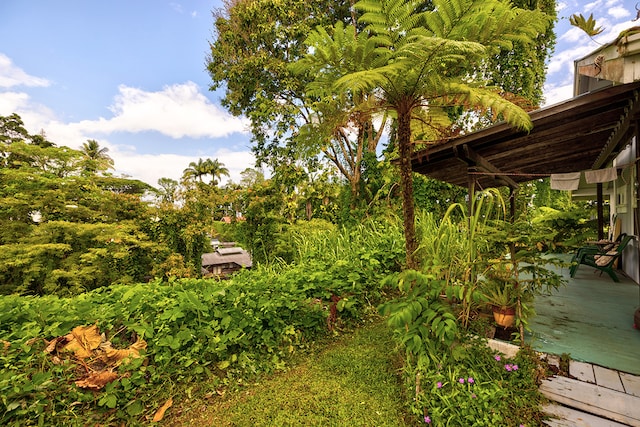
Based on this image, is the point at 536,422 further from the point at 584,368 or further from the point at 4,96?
the point at 4,96

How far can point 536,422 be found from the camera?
191 cm

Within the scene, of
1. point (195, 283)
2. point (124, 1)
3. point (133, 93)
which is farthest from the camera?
point (133, 93)

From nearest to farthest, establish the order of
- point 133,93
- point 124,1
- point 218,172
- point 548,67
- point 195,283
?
point 195,283 < point 124,1 < point 548,67 < point 133,93 < point 218,172

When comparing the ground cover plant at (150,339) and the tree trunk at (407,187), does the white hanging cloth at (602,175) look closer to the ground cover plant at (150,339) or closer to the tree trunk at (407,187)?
the tree trunk at (407,187)

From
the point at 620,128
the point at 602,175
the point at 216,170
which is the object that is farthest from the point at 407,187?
the point at 216,170

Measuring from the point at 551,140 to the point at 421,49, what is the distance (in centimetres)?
326

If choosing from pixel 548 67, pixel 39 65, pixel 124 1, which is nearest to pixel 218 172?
pixel 39 65

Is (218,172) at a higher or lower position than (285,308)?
higher

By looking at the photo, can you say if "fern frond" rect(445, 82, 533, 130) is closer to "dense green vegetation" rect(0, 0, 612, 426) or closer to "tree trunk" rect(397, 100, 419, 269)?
"dense green vegetation" rect(0, 0, 612, 426)

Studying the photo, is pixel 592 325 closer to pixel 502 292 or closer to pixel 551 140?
pixel 502 292

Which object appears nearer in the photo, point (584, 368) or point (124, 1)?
point (584, 368)

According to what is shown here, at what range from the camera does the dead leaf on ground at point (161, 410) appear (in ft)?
7.22

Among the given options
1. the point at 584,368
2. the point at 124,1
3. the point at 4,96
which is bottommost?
the point at 584,368

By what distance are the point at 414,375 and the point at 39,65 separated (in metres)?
12.4
